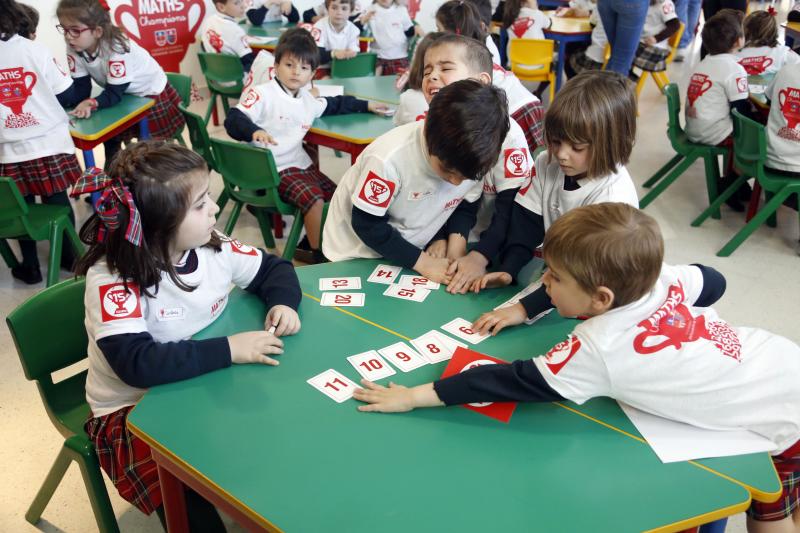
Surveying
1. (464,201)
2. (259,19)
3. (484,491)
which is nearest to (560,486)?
(484,491)

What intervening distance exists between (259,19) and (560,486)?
6111mm

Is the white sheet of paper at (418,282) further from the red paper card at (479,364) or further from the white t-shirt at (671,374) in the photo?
the white t-shirt at (671,374)

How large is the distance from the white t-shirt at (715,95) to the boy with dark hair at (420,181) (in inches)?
89.3

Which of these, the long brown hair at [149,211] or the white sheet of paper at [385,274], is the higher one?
the long brown hair at [149,211]

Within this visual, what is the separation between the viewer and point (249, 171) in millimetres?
3094

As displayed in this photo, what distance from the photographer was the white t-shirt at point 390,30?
20.0ft

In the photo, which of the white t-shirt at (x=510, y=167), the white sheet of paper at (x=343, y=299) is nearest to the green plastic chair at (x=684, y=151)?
the white t-shirt at (x=510, y=167)

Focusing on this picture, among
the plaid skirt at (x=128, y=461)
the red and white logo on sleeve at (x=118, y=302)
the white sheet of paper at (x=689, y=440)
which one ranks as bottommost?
the plaid skirt at (x=128, y=461)

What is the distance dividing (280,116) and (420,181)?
151 centimetres

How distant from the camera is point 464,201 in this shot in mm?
2305

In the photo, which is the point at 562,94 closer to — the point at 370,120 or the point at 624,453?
the point at 624,453

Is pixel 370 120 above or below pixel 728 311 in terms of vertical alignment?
above

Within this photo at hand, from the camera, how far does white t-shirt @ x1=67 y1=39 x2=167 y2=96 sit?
371cm

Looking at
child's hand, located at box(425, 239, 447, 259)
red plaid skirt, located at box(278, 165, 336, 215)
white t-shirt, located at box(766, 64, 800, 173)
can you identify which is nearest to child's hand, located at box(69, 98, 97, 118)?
red plaid skirt, located at box(278, 165, 336, 215)
